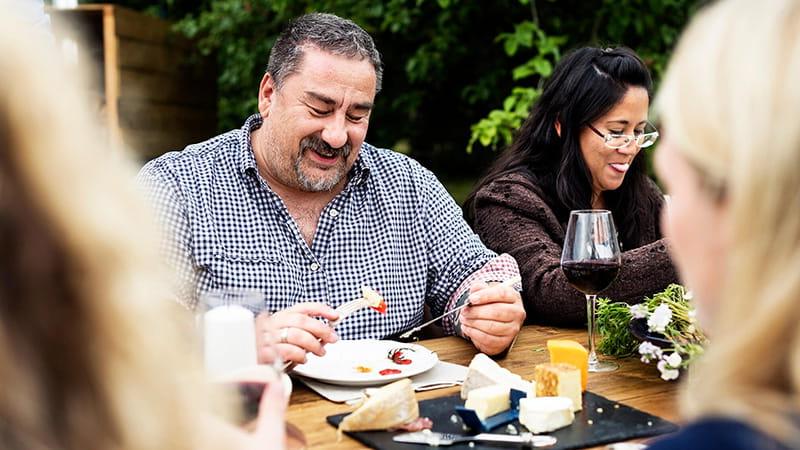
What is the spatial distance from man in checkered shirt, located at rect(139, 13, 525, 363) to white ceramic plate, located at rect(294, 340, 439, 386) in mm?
324

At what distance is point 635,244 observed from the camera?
10.1ft

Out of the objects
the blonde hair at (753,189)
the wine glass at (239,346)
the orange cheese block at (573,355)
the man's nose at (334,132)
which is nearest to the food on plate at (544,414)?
the orange cheese block at (573,355)

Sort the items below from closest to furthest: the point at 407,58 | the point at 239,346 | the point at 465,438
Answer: the point at 239,346 → the point at 465,438 → the point at 407,58

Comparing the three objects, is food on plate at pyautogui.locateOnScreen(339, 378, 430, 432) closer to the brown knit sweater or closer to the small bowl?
the small bowl

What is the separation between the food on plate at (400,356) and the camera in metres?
2.00

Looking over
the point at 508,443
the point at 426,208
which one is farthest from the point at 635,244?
the point at 508,443

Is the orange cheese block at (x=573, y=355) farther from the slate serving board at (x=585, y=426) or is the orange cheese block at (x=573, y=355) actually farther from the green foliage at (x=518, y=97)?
the green foliage at (x=518, y=97)

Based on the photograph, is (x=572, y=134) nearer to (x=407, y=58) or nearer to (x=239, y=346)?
(x=239, y=346)

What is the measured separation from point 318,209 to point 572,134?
0.89 meters

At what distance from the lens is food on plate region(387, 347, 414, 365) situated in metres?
2.00

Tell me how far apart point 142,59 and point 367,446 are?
4788 millimetres

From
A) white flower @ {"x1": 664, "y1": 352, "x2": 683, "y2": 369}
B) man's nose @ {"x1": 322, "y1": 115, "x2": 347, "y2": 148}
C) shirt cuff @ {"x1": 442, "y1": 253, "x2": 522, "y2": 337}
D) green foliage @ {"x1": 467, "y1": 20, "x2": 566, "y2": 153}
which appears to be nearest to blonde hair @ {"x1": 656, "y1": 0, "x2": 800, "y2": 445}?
white flower @ {"x1": 664, "y1": 352, "x2": 683, "y2": 369}

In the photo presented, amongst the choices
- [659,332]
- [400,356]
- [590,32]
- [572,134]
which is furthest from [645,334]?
[590,32]

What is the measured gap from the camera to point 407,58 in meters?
5.80
